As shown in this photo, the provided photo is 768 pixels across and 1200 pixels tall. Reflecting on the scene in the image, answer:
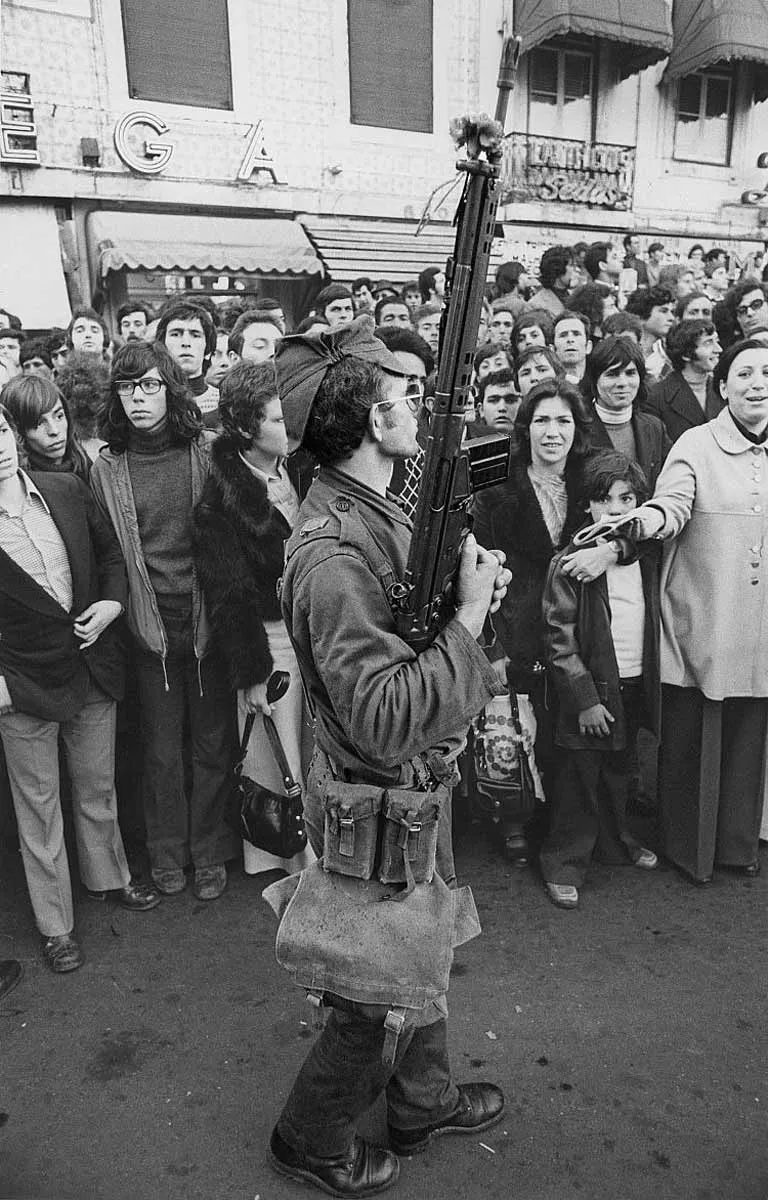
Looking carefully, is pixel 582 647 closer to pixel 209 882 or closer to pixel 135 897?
pixel 209 882

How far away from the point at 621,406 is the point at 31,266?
17.4ft

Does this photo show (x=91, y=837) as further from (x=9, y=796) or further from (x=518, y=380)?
(x=518, y=380)

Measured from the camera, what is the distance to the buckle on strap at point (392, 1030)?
189 cm

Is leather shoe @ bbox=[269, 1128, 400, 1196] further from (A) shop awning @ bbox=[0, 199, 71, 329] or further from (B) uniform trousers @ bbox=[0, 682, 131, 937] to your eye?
(A) shop awning @ bbox=[0, 199, 71, 329]

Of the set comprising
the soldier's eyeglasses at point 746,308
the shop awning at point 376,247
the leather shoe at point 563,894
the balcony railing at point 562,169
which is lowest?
the leather shoe at point 563,894

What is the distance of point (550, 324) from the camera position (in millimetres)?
5051

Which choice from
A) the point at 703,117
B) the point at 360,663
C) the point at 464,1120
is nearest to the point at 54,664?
the point at 360,663

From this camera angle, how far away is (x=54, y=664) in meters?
3.02

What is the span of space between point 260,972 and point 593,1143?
123 centimetres

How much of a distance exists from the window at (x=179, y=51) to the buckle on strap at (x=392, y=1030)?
14.9 ft

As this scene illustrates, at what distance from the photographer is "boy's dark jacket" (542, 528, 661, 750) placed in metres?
3.29

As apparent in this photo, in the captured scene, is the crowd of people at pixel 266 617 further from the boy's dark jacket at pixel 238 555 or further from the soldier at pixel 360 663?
the soldier at pixel 360 663

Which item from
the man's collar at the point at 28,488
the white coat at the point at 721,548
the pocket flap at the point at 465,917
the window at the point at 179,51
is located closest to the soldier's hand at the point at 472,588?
the pocket flap at the point at 465,917

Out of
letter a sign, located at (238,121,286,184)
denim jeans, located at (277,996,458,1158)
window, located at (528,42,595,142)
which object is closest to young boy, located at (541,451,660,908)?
denim jeans, located at (277,996,458,1158)
